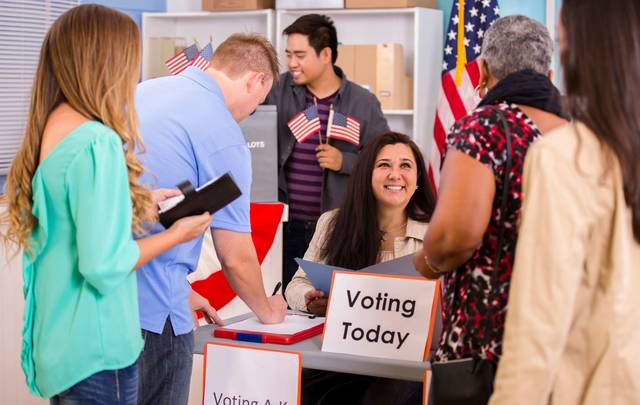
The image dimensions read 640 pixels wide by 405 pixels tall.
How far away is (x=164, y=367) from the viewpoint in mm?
2195

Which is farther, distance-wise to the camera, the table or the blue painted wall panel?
the blue painted wall panel

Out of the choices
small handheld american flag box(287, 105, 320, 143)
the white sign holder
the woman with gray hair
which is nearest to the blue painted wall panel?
small handheld american flag box(287, 105, 320, 143)

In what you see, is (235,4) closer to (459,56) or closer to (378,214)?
(459,56)

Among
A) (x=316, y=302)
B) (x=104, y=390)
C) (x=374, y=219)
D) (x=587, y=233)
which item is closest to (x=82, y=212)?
(x=104, y=390)

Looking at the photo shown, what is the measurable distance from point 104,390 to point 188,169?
0.69 meters

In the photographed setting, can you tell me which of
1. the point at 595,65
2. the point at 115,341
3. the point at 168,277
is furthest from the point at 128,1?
the point at 595,65

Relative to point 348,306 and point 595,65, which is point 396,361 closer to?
point 348,306

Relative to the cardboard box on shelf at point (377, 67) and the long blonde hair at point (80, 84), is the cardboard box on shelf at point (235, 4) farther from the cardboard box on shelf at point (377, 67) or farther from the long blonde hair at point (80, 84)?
the long blonde hair at point (80, 84)

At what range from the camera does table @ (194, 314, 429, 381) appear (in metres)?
2.38

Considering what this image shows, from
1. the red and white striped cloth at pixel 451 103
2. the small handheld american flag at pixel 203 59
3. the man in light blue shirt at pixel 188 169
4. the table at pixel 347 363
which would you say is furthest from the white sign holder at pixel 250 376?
→ the red and white striped cloth at pixel 451 103

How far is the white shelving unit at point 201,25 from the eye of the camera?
561 centimetres

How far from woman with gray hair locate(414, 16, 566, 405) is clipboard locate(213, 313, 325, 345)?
0.80 metres

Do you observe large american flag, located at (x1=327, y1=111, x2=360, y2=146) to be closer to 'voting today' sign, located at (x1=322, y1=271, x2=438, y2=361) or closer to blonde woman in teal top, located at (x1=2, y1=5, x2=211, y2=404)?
'voting today' sign, located at (x1=322, y1=271, x2=438, y2=361)

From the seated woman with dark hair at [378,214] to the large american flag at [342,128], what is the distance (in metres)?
0.89
